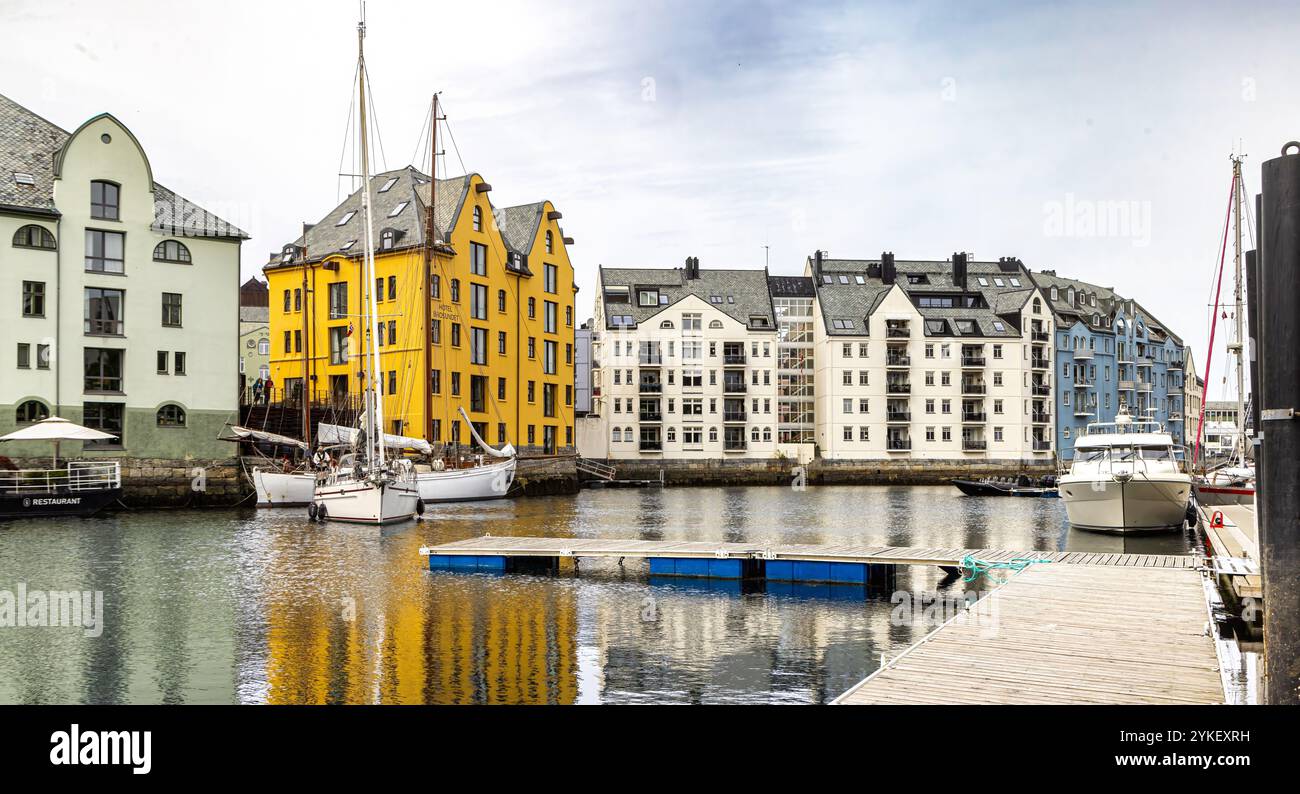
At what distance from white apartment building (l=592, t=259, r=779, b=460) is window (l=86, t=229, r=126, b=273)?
5099 centimetres

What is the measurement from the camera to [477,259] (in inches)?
3049

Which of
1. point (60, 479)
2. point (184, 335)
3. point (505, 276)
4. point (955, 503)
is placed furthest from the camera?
point (505, 276)

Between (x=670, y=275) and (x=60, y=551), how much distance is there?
82461mm

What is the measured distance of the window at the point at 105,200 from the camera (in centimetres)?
5659

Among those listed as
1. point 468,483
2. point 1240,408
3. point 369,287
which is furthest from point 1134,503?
point 468,483

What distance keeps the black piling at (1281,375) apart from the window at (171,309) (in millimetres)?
59798

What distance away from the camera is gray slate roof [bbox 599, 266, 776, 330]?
108m

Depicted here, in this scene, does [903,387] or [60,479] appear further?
[903,387]

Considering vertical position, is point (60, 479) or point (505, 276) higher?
point (505, 276)

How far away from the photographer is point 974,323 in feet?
355

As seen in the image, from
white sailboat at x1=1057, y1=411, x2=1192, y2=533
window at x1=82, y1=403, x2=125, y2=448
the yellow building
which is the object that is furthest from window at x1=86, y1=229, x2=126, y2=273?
white sailboat at x1=1057, y1=411, x2=1192, y2=533

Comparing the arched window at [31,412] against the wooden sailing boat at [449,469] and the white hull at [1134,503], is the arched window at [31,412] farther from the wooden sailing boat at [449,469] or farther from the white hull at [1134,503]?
the white hull at [1134,503]
